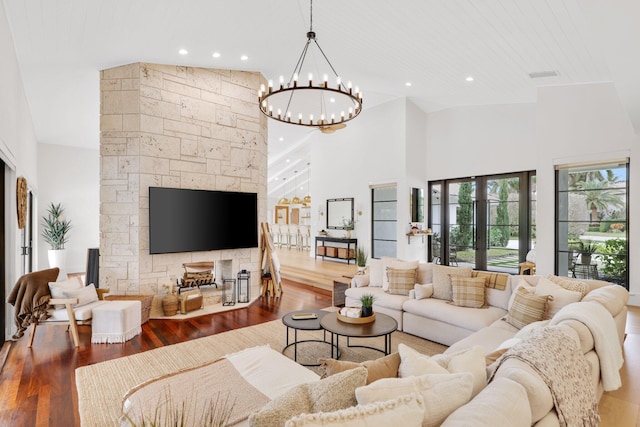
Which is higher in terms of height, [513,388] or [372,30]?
[372,30]

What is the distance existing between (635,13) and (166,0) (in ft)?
13.3

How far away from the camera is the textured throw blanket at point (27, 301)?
3721 mm

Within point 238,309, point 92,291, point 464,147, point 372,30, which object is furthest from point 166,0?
point 464,147

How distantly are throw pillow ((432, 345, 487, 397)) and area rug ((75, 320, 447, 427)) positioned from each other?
6.62 feet

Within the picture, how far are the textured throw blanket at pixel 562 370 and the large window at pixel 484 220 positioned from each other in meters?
6.08

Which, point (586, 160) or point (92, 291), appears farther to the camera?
point (586, 160)

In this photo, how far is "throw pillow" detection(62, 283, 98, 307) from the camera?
403cm

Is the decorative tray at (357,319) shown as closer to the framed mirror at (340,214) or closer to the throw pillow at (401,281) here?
the throw pillow at (401,281)

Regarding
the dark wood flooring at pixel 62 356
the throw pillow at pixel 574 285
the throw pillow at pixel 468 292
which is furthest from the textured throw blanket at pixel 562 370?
the dark wood flooring at pixel 62 356

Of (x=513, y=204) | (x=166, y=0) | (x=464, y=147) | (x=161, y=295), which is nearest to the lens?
(x=166, y=0)

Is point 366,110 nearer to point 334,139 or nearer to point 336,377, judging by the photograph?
point 334,139

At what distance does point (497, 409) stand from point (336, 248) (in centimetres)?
883

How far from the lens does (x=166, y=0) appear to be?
3645 millimetres

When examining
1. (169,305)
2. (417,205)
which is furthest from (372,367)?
(417,205)
